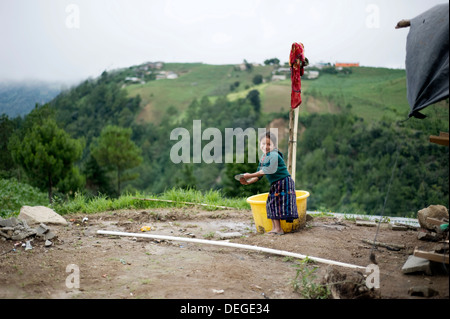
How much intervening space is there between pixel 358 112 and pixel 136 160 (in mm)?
19193

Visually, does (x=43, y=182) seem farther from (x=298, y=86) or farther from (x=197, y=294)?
(x=197, y=294)

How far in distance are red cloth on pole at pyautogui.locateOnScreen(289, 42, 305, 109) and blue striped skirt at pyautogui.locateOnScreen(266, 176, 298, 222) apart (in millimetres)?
1147

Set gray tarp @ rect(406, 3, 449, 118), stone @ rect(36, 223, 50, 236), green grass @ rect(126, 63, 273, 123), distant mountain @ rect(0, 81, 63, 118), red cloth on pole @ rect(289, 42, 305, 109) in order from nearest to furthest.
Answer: gray tarp @ rect(406, 3, 449, 118) → stone @ rect(36, 223, 50, 236) → red cloth on pole @ rect(289, 42, 305, 109) → distant mountain @ rect(0, 81, 63, 118) → green grass @ rect(126, 63, 273, 123)

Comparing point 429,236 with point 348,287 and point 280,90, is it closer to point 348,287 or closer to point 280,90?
point 348,287

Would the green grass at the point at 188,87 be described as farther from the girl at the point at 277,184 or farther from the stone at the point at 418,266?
the stone at the point at 418,266

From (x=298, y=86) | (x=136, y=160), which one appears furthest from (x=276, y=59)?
(x=298, y=86)

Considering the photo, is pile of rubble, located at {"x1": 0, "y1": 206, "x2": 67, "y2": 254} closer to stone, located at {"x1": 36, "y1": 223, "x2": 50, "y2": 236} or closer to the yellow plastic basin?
stone, located at {"x1": 36, "y1": 223, "x2": 50, "y2": 236}

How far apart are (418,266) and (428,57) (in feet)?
6.15

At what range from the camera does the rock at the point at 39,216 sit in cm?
562

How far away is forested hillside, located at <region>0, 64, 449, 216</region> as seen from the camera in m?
20.4

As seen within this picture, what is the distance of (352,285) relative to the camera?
312 cm
